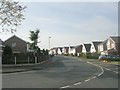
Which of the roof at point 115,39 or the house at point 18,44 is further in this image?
the roof at point 115,39

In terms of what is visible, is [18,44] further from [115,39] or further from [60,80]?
[60,80]

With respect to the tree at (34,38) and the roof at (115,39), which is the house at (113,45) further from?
the tree at (34,38)

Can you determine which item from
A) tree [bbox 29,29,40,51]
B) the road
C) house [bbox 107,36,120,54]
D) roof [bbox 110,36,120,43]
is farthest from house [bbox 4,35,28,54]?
the road

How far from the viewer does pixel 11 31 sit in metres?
39.3

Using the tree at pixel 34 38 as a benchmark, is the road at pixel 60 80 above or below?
below

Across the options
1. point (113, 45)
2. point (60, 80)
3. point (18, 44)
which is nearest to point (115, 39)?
point (113, 45)

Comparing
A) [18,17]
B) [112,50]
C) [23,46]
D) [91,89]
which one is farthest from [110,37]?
[91,89]

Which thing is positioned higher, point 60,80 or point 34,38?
point 34,38

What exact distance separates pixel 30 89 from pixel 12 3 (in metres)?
24.8

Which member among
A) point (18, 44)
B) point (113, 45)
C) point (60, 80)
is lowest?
point (60, 80)

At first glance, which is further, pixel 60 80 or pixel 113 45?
pixel 113 45

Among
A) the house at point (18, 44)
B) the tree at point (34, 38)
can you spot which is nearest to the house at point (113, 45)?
the house at point (18, 44)

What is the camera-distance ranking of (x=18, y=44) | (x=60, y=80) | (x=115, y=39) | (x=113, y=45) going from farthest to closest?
1. (x=113, y=45)
2. (x=115, y=39)
3. (x=18, y=44)
4. (x=60, y=80)

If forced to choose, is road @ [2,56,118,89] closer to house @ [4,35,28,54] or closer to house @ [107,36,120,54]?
house @ [4,35,28,54]
